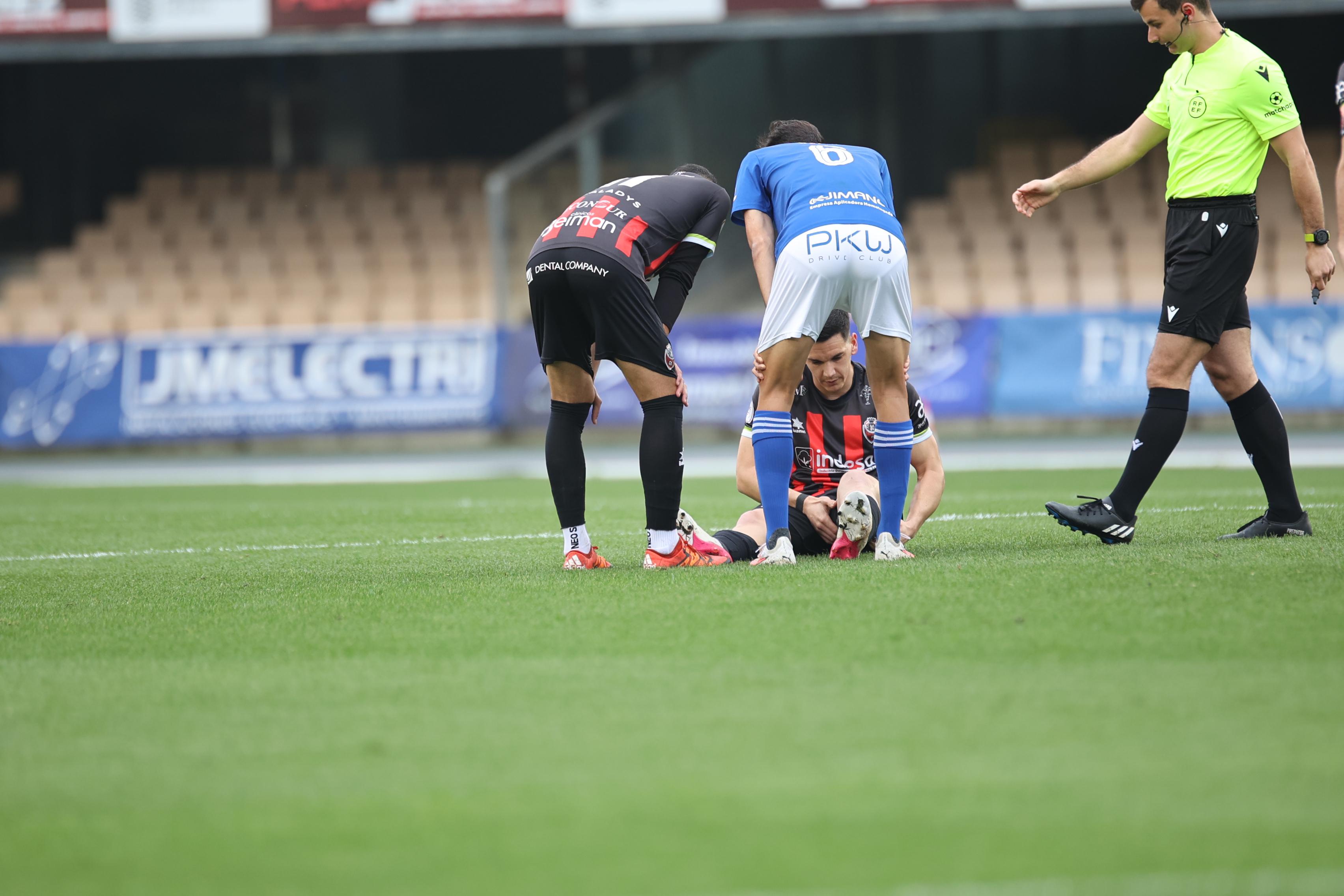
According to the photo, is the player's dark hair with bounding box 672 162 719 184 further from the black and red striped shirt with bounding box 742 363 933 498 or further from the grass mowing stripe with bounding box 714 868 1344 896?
the grass mowing stripe with bounding box 714 868 1344 896

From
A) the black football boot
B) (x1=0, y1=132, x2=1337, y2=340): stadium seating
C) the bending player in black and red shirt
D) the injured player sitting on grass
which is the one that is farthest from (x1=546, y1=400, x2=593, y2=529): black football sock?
(x1=0, y1=132, x2=1337, y2=340): stadium seating

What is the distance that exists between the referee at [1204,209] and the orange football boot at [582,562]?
1.79 meters

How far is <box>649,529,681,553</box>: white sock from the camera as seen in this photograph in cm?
525

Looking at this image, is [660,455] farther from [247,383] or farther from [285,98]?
[285,98]

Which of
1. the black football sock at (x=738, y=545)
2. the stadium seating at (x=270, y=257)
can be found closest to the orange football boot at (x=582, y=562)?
the black football sock at (x=738, y=545)

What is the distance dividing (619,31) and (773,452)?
12692mm

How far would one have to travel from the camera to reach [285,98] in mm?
22781

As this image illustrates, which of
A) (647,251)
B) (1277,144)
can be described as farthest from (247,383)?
(1277,144)

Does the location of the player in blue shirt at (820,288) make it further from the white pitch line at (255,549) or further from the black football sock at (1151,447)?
the white pitch line at (255,549)

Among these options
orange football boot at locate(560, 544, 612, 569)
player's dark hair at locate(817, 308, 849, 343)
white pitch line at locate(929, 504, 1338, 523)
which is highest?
player's dark hair at locate(817, 308, 849, 343)

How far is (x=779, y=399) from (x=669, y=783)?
→ 8.76ft

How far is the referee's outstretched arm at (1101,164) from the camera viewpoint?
5652 millimetres

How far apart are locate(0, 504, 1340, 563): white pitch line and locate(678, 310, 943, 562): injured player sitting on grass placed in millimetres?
1350

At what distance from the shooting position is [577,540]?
5367 millimetres
